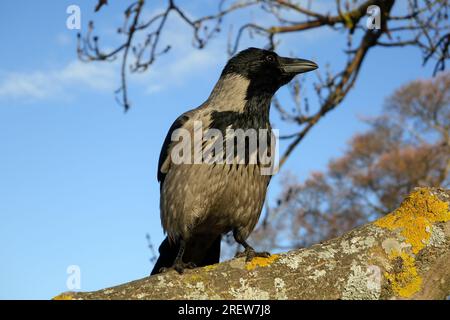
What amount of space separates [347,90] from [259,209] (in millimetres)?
2480

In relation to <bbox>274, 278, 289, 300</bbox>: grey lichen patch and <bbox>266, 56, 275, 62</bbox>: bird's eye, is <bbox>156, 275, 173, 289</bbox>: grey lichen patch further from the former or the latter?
<bbox>266, 56, 275, 62</bbox>: bird's eye

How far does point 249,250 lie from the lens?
3141mm

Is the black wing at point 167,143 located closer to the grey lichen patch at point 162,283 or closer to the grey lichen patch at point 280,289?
the grey lichen patch at point 162,283

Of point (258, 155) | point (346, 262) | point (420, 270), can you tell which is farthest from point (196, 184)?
point (420, 270)

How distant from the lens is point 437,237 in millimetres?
2764

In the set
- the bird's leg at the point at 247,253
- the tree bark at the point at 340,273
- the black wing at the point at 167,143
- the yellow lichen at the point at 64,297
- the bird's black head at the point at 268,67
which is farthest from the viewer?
the bird's black head at the point at 268,67

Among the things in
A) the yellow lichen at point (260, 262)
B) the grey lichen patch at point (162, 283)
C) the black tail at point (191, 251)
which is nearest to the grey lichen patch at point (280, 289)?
the yellow lichen at point (260, 262)

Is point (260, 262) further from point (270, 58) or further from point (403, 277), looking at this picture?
point (270, 58)

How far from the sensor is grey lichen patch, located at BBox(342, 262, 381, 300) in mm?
2555

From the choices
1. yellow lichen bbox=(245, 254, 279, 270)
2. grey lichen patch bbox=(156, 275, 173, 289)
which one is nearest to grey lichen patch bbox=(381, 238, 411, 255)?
yellow lichen bbox=(245, 254, 279, 270)

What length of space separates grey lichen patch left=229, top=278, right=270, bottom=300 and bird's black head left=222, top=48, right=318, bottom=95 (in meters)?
1.92

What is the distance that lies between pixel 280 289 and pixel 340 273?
30 centimetres

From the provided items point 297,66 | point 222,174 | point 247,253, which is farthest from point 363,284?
point 297,66

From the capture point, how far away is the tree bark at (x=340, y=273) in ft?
8.33
